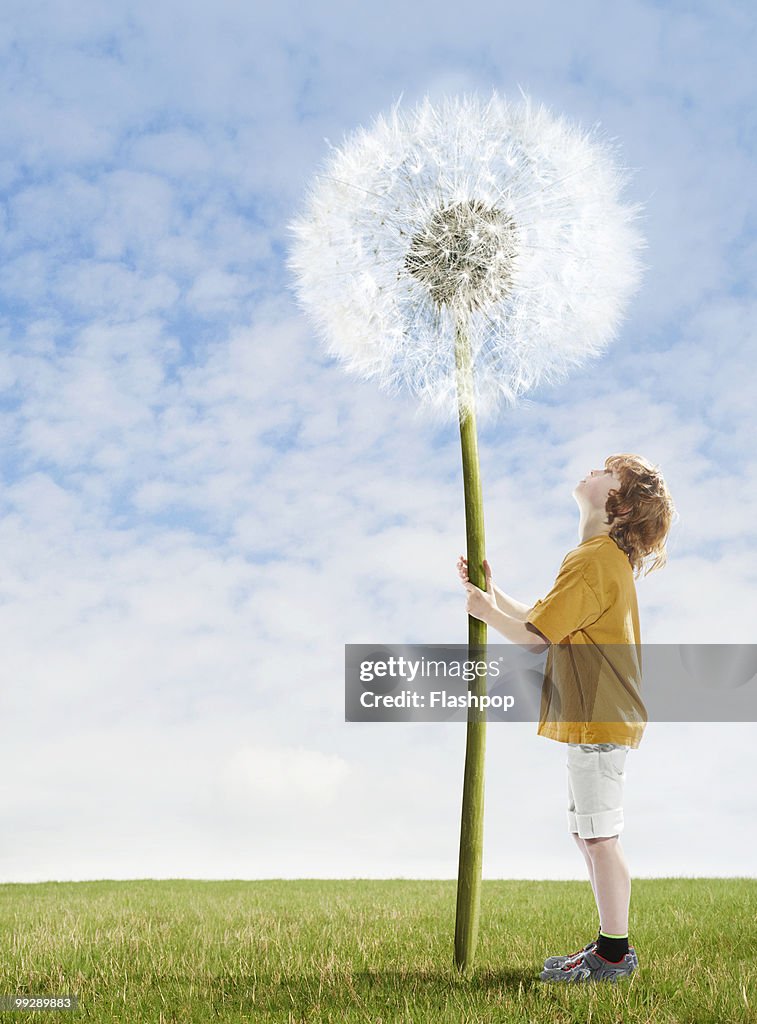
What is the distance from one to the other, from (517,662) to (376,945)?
201cm

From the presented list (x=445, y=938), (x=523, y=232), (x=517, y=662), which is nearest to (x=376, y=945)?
(x=445, y=938)

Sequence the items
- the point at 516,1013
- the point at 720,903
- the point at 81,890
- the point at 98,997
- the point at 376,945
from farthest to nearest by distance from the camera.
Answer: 1. the point at 81,890
2. the point at 720,903
3. the point at 376,945
4. the point at 98,997
5. the point at 516,1013

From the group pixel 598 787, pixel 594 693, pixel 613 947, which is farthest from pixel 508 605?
pixel 613 947

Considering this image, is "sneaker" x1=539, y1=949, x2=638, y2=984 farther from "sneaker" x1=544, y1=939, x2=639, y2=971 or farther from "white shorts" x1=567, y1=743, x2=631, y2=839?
"white shorts" x1=567, y1=743, x2=631, y2=839

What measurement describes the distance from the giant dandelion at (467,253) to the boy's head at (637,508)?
707mm

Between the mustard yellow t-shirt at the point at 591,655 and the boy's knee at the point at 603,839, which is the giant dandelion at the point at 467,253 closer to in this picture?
the mustard yellow t-shirt at the point at 591,655

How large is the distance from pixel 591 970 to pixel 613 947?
16 cm

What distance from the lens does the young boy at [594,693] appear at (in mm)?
4082

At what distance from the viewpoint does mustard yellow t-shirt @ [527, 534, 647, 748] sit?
4.14 metres

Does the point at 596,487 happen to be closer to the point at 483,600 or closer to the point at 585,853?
the point at 483,600

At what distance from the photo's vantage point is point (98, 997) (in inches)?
167

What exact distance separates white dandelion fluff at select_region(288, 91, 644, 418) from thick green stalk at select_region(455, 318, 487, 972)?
0.55m

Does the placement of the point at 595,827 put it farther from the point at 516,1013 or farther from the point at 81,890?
the point at 81,890

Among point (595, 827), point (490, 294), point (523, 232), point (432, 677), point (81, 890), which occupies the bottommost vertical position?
point (81, 890)
